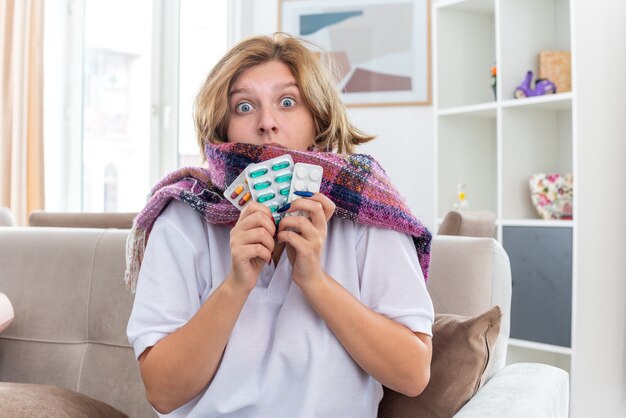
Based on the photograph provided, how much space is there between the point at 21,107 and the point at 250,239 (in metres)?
3.36

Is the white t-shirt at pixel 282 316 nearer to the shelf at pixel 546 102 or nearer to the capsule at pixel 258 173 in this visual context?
the capsule at pixel 258 173

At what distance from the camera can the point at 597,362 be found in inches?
98.1

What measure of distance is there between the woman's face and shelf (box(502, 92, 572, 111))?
1678 millimetres

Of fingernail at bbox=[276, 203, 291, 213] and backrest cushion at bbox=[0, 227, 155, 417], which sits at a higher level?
fingernail at bbox=[276, 203, 291, 213]

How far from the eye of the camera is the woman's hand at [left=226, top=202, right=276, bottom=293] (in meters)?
0.99

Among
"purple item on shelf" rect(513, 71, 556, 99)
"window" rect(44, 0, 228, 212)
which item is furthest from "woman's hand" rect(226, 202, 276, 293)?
"window" rect(44, 0, 228, 212)

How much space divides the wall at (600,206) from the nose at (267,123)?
162 centimetres

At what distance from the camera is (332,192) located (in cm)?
110

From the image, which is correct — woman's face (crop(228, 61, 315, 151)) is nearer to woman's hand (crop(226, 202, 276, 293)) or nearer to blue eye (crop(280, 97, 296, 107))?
blue eye (crop(280, 97, 296, 107))

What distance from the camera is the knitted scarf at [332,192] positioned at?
3.62ft

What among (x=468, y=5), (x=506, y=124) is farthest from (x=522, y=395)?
(x=468, y=5)

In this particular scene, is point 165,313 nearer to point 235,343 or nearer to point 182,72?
point 235,343

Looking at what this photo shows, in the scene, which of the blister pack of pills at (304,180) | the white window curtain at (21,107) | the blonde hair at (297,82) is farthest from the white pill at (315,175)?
the white window curtain at (21,107)

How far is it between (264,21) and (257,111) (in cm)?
309
